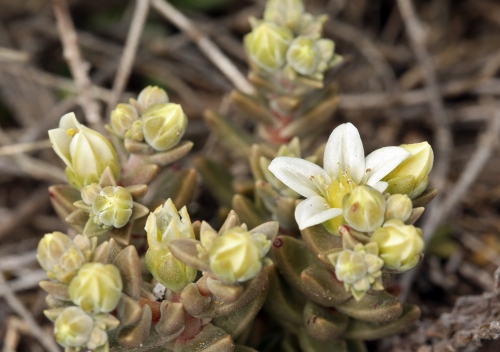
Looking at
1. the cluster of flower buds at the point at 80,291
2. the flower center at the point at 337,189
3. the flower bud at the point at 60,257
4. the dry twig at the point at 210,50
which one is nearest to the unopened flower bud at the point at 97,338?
the cluster of flower buds at the point at 80,291

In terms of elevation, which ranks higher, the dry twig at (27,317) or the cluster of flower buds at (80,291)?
the cluster of flower buds at (80,291)

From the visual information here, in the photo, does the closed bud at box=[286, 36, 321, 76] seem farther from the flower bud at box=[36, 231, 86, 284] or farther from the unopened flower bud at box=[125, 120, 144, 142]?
the flower bud at box=[36, 231, 86, 284]

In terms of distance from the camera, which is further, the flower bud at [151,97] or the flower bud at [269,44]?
the flower bud at [269,44]

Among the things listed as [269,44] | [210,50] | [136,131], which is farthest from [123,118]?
[210,50]

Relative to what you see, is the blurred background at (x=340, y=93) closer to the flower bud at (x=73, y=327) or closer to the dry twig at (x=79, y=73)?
the dry twig at (x=79, y=73)

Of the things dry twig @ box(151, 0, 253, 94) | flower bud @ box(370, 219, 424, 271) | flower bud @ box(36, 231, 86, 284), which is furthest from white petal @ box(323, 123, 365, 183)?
dry twig @ box(151, 0, 253, 94)

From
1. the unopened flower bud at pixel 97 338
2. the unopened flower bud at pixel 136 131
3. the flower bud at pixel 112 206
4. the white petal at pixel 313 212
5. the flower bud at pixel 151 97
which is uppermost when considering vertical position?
the flower bud at pixel 151 97
